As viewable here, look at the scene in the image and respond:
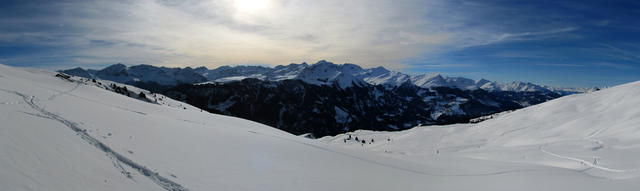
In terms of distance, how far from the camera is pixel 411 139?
6838 cm

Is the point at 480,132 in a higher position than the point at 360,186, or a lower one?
lower

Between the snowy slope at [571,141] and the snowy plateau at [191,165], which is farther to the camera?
the snowy slope at [571,141]

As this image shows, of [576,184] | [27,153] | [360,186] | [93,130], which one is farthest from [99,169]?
[576,184]

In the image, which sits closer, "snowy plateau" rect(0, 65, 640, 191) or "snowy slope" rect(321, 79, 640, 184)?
"snowy plateau" rect(0, 65, 640, 191)

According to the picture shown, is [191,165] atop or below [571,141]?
atop

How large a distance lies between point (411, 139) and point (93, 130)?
68.1 meters

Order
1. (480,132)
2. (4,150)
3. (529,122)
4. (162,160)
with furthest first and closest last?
(480,132)
(529,122)
(162,160)
(4,150)

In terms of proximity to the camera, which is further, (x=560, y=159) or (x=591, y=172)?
(x=560, y=159)

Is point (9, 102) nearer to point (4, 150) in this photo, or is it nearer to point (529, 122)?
point (4, 150)

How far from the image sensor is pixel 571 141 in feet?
93.7

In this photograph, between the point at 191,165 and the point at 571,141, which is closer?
the point at 191,165

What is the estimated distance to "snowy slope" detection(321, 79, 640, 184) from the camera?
15156 mm

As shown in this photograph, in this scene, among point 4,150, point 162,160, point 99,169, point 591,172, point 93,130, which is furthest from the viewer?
point 591,172

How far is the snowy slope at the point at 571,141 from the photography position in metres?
15.2
